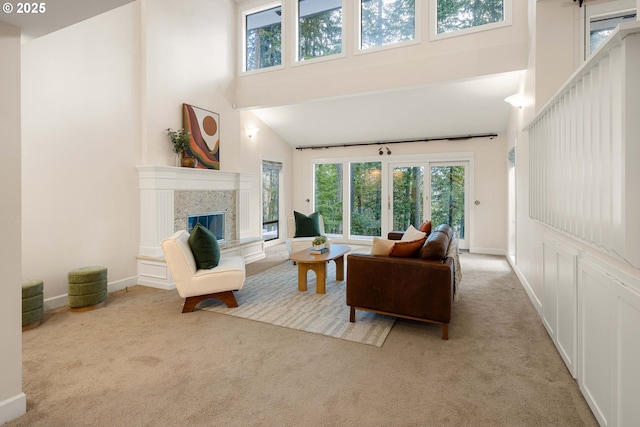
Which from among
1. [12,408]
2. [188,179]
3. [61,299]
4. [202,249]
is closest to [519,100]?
[202,249]

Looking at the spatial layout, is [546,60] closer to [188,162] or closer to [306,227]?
[306,227]

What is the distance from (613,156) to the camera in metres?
1.39

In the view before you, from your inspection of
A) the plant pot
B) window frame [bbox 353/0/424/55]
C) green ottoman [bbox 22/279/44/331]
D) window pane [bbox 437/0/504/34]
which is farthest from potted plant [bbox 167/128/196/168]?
window pane [bbox 437/0/504/34]

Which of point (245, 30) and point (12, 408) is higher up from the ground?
point (245, 30)

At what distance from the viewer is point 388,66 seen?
4.89 m

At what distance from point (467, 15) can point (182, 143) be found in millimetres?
4301

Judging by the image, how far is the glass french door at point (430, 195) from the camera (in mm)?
6672

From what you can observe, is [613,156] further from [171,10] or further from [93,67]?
[171,10]

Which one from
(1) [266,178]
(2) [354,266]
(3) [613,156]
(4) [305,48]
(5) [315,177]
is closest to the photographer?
(3) [613,156]

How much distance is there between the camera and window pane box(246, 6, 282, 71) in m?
5.86

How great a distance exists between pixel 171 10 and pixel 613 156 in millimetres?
5417

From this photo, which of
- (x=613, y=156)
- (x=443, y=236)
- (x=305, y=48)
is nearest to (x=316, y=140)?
(x=305, y=48)

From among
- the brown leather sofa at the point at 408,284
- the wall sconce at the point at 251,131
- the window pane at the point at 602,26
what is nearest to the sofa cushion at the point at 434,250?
the brown leather sofa at the point at 408,284

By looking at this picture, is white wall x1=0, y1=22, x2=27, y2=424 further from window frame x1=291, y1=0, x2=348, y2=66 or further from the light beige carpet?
window frame x1=291, y1=0, x2=348, y2=66
